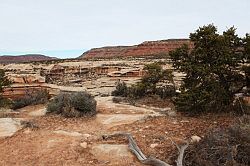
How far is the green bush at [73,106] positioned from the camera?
11.0 meters

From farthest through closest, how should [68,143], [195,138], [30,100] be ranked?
[30,100] < [68,143] < [195,138]

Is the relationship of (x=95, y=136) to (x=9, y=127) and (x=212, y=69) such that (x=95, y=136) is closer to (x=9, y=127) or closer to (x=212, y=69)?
(x=9, y=127)

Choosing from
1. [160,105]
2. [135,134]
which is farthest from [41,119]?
[160,105]

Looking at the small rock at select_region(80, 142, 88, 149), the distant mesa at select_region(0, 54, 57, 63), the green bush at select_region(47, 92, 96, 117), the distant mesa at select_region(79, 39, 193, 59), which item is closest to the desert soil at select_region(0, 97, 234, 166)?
the small rock at select_region(80, 142, 88, 149)

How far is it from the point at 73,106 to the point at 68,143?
325cm

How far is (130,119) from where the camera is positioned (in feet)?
33.7

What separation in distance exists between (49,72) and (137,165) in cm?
2422

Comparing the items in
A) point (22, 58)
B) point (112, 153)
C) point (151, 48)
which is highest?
point (151, 48)

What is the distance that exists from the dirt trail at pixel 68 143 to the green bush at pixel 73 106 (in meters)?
0.31

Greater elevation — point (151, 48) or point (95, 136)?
point (151, 48)

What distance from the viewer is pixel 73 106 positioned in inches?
444

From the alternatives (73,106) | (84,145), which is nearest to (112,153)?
(84,145)

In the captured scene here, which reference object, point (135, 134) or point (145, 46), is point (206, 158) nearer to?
point (135, 134)

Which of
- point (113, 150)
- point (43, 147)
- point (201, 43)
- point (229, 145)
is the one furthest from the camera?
point (201, 43)
